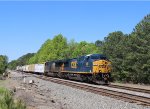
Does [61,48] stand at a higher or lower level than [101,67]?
higher

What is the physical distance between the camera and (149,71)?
122 ft

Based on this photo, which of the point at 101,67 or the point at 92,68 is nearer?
the point at 101,67

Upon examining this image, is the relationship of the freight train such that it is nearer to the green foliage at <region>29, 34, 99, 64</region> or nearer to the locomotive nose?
the locomotive nose

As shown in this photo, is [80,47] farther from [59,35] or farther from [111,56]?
[111,56]

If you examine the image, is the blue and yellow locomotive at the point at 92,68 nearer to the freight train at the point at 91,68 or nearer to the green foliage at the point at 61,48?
the freight train at the point at 91,68

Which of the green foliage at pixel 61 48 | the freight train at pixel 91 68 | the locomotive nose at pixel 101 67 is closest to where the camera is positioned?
the locomotive nose at pixel 101 67

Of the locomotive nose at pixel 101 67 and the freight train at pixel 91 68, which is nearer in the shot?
the locomotive nose at pixel 101 67

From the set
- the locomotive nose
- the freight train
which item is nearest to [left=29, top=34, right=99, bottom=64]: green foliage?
the freight train

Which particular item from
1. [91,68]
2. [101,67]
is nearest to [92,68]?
Result: [91,68]

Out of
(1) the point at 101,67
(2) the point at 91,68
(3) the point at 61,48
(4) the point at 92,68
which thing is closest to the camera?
(1) the point at 101,67

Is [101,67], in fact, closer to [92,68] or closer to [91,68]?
[92,68]

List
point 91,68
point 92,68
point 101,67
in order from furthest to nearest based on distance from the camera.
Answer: point 91,68 → point 92,68 → point 101,67

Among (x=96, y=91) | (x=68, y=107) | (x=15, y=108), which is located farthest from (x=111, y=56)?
(x=15, y=108)

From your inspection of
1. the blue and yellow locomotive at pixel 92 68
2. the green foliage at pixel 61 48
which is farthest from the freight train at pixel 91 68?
the green foliage at pixel 61 48
